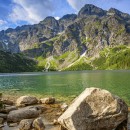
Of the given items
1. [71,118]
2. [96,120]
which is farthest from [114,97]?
[71,118]

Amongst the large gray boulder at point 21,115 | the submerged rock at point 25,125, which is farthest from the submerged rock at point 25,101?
the submerged rock at point 25,125

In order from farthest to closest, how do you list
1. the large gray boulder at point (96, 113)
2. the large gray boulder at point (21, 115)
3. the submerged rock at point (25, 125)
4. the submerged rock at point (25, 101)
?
the submerged rock at point (25, 101), the large gray boulder at point (21, 115), the submerged rock at point (25, 125), the large gray boulder at point (96, 113)

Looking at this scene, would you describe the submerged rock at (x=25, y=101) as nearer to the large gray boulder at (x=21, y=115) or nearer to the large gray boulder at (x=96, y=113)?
the large gray boulder at (x=21, y=115)

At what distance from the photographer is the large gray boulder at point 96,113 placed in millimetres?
22703

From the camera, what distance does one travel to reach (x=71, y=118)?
878 inches

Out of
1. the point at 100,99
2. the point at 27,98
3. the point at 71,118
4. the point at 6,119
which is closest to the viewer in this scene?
the point at 71,118

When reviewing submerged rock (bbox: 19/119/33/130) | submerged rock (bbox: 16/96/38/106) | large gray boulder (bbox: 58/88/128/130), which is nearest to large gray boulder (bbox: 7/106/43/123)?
submerged rock (bbox: 19/119/33/130)

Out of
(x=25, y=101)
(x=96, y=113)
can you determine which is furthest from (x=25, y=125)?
(x=25, y=101)

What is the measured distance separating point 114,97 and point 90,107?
2.54m

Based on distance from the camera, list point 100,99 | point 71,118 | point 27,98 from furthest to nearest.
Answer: point 27,98 < point 100,99 < point 71,118

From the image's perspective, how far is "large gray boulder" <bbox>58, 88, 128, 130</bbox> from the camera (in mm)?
22703

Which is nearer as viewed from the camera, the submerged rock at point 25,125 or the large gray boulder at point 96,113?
the large gray boulder at point 96,113

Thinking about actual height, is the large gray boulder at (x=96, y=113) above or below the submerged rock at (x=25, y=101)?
above

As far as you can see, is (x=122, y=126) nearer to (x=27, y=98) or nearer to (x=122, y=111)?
(x=122, y=111)
